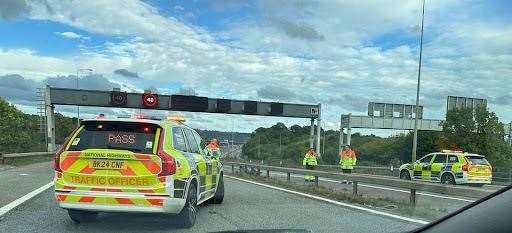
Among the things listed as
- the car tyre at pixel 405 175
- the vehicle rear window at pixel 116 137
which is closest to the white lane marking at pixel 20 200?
the vehicle rear window at pixel 116 137

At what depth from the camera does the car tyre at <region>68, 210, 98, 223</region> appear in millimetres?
9656

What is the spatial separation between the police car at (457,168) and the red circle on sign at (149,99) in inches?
1085

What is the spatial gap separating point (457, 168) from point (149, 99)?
30.2 metres

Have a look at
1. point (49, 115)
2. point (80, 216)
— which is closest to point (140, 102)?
point (49, 115)

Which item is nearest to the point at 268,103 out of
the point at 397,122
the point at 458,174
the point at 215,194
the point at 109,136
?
the point at 397,122

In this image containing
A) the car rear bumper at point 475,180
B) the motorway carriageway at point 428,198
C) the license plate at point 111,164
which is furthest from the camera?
the car rear bumper at point 475,180

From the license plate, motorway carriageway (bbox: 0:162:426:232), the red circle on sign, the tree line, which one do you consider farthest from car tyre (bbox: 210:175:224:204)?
the red circle on sign

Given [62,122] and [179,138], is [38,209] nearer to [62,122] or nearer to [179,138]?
[179,138]

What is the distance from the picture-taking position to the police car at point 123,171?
29.2 ft

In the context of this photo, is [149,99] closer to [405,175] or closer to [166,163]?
[405,175]

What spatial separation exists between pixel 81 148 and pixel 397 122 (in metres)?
48.8

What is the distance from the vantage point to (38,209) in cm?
1128

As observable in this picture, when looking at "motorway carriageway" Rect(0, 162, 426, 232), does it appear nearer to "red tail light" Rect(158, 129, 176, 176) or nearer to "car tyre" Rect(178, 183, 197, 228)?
"car tyre" Rect(178, 183, 197, 228)

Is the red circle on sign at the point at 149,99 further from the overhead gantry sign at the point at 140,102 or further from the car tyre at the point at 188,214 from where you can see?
the car tyre at the point at 188,214
